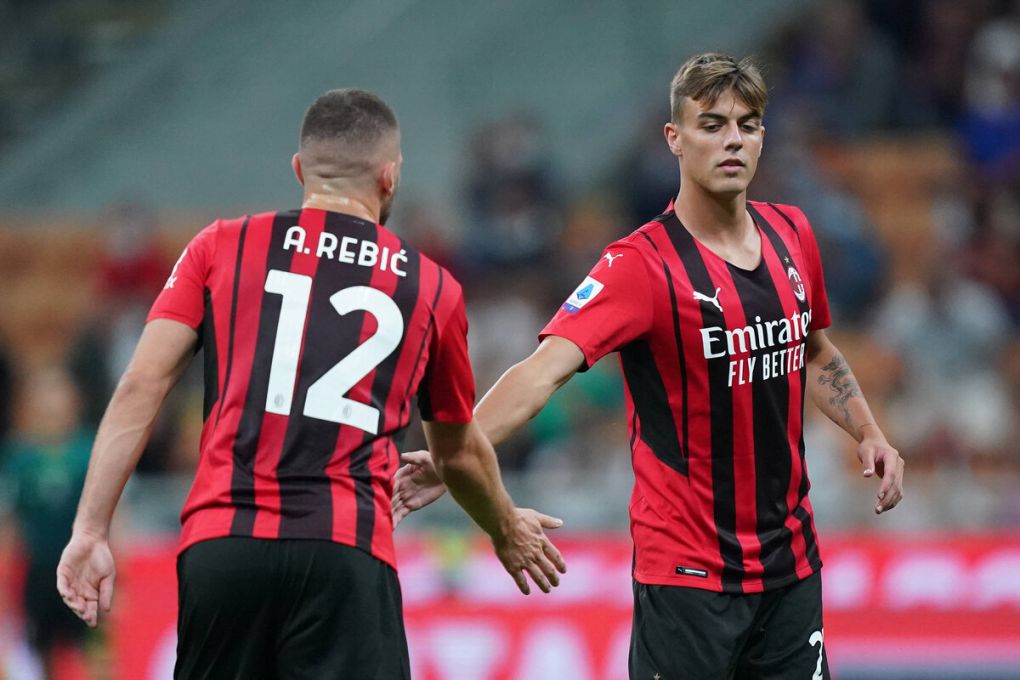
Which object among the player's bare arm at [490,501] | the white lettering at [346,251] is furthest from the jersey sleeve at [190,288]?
the player's bare arm at [490,501]

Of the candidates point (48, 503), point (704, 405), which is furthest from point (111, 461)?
point (48, 503)

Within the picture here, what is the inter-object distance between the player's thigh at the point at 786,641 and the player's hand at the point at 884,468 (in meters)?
0.36

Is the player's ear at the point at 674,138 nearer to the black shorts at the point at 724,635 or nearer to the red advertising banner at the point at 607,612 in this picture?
the black shorts at the point at 724,635

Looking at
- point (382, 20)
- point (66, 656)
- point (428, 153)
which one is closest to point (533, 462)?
point (66, 656)

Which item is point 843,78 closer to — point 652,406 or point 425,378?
point 652,406

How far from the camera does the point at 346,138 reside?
4.08m

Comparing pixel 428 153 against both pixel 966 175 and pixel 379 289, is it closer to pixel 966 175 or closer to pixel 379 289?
pixel 966 175

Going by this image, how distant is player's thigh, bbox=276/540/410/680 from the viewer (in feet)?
12.3

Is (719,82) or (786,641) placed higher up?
(719,82)

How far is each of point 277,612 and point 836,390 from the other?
6.78ft

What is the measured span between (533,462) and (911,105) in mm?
4741

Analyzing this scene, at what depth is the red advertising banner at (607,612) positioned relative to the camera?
24.1 ft

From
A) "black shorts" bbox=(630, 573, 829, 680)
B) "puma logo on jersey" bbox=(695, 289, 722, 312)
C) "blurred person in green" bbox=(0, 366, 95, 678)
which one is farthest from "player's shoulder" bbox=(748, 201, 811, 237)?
"blurred person in green" bbox=(0, 366, 95, 678)

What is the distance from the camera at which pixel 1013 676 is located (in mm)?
7238
